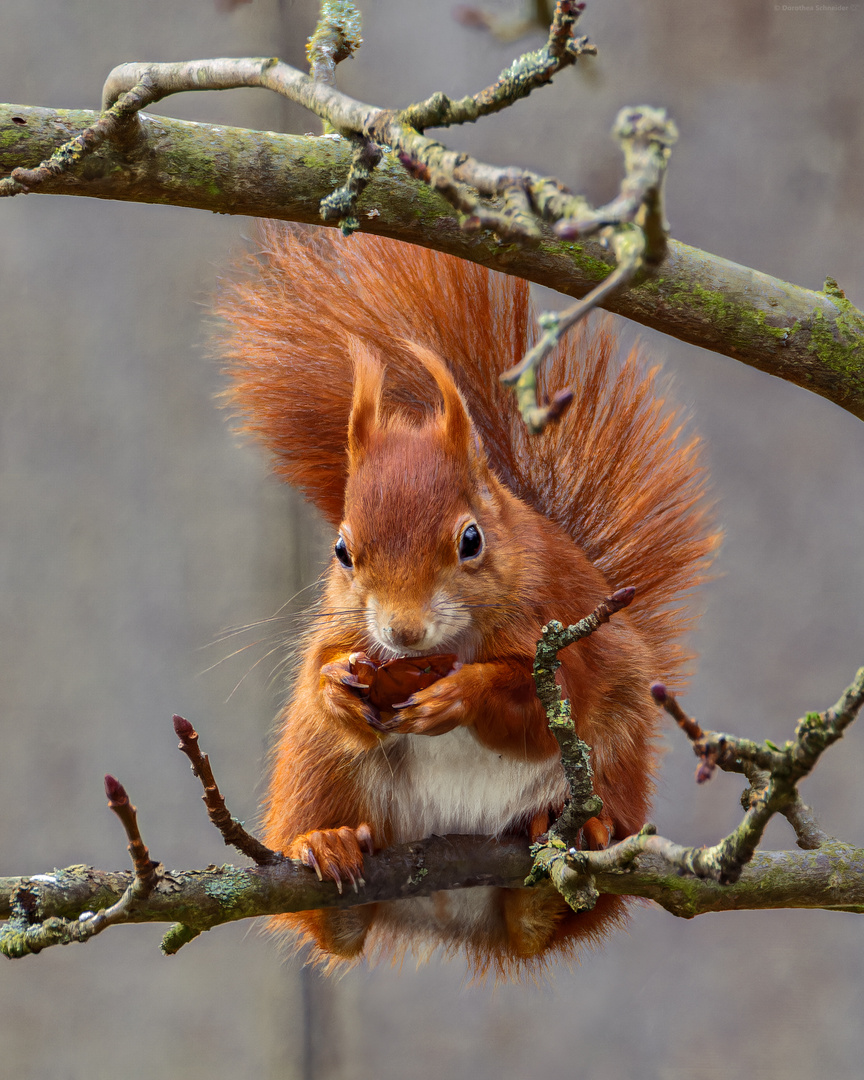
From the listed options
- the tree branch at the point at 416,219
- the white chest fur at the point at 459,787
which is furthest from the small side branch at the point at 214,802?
the tree branch at the point at 416,219

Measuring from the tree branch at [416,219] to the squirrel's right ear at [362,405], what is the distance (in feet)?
0.73

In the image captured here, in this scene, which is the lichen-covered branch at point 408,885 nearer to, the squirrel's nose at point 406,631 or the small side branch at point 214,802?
the small side branch at point 214,802

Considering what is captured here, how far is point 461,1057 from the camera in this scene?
2.20 meters

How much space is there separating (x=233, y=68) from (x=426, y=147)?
0.24m

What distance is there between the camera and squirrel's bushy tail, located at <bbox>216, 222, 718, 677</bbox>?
1011 mm

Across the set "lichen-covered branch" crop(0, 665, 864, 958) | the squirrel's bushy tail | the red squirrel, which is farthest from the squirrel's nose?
the squirrel's bushy tail

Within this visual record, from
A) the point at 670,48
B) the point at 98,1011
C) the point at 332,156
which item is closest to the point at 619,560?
the point at 332,156

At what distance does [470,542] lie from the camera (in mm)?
891

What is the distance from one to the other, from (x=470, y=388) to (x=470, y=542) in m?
0.23

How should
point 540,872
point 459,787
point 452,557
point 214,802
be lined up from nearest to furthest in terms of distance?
1. point 214,802
2. point 540,872
3. point 452,557
4. point 459,787

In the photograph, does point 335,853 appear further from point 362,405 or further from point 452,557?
point 362,405

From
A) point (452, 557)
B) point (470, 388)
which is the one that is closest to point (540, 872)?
point (452, 557)

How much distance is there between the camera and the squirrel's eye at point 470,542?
0.89 meters

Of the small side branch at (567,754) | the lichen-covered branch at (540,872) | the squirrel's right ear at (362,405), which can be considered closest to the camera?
A: the lichen-covered branch at (540,872)
